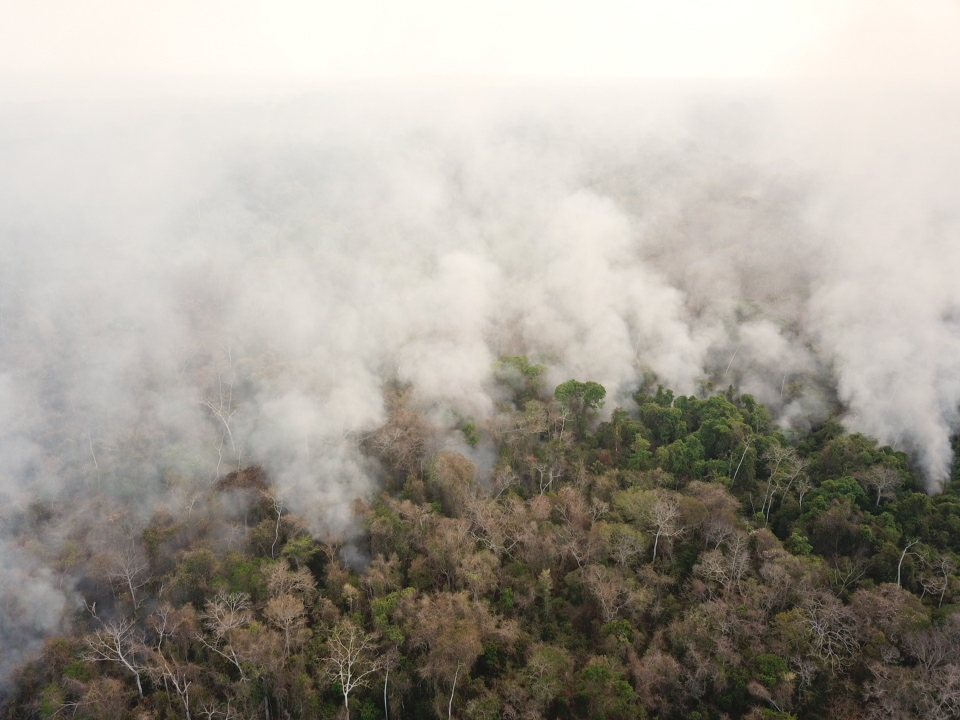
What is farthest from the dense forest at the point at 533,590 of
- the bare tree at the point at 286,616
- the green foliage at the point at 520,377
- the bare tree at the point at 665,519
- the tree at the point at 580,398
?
the green foliage at the point at 520,377

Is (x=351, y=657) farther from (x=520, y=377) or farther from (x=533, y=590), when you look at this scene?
(x=520, y=377)

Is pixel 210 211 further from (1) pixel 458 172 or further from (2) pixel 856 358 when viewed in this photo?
(2) pixel 856 358

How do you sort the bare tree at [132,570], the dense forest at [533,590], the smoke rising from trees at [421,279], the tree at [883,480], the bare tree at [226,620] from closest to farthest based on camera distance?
the dense forest at [533,590] < the bare tree at [226,620] < the bare tree at [132,570] < the tree at [883,480] < the smoke rising from trees at [421,279]

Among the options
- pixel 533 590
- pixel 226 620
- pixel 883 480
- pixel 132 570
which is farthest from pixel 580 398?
pixel 132 570

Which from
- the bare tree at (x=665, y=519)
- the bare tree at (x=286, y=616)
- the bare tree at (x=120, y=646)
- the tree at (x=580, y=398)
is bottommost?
the bare tree at (x=120, y=646)

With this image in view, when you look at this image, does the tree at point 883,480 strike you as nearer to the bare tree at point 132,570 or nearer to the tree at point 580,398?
the tree at point 580,398
